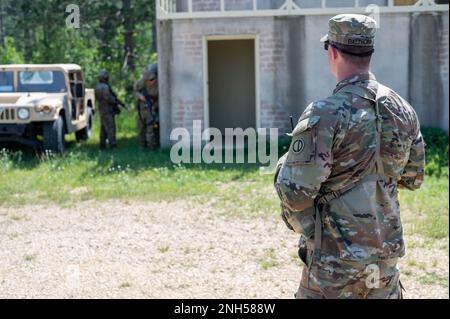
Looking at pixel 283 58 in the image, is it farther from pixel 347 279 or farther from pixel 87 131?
pixel 347 279

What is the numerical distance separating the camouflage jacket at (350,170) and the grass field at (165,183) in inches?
135

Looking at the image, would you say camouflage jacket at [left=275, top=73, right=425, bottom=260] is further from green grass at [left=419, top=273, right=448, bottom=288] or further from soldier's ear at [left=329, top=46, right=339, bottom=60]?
green grass at [left=419, top=273, right=448, bottom=288]

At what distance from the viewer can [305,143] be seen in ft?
8.51

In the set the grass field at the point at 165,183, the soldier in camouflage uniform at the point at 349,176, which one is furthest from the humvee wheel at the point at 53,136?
the soldier in camouflage uniform at the point at 349,176

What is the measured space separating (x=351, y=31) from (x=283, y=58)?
8360 mm

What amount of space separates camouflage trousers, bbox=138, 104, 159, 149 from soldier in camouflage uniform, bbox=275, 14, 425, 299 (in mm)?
8490

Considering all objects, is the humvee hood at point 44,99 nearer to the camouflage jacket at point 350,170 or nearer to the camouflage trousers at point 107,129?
the camouflage trousers at point 107,129

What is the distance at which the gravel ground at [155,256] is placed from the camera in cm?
478

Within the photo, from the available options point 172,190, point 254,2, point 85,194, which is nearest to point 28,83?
point 85,194

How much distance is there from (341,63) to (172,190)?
5452 mm

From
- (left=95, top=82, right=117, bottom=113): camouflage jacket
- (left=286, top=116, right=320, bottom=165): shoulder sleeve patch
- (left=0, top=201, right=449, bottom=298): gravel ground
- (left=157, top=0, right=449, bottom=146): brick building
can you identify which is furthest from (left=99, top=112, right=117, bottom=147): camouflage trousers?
(left=286, top=116, right=320, bottom=165): shoulder sleeve patch

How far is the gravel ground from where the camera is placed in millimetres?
4781

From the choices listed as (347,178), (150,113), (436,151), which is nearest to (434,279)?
(347,178)
